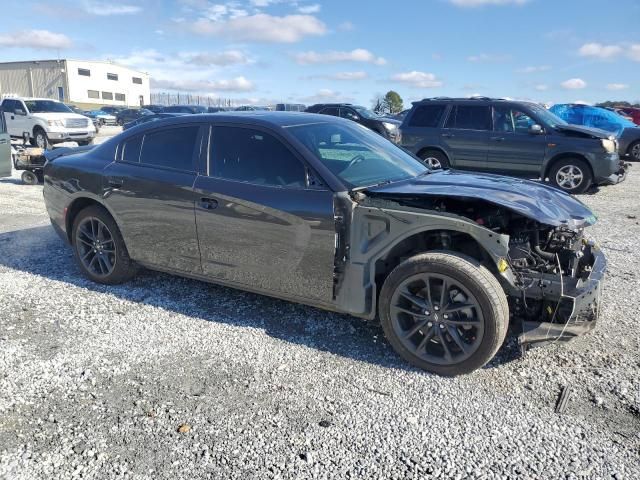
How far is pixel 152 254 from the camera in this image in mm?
4477

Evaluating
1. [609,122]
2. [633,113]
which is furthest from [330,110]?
[633,113]

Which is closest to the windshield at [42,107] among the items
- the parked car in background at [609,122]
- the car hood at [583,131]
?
the car hood at [583,131]

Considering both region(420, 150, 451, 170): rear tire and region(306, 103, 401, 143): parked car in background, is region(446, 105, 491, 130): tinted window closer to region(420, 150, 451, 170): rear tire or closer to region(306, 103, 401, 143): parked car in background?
region(420, 150, 451, 170): rear tire

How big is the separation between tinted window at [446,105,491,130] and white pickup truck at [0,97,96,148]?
13568mm

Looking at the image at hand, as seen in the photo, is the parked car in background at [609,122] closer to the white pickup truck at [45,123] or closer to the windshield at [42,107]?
the white pickup truck at [45,123]

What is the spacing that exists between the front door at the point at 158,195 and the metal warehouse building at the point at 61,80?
69.0 m

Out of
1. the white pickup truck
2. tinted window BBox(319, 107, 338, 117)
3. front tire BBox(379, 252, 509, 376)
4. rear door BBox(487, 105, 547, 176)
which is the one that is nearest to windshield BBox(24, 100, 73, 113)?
the white pickup truck

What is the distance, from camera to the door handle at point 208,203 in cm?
398

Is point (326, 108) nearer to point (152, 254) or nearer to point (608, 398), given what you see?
point (152, 254)

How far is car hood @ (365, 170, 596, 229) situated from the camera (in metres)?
3.23

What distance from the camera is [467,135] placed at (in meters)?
10.6

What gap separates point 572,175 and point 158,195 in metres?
8.62

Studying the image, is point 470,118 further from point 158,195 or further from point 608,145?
point 158,195

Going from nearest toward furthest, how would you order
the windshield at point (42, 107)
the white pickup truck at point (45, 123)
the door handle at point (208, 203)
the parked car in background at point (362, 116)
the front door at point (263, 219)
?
the front door at point (263, 219) < the door handle at point (208, 203) < the parked car in background at point (362, 116) < the white pickup truck at point (45, 123) < the windshield at point (42, 107)
